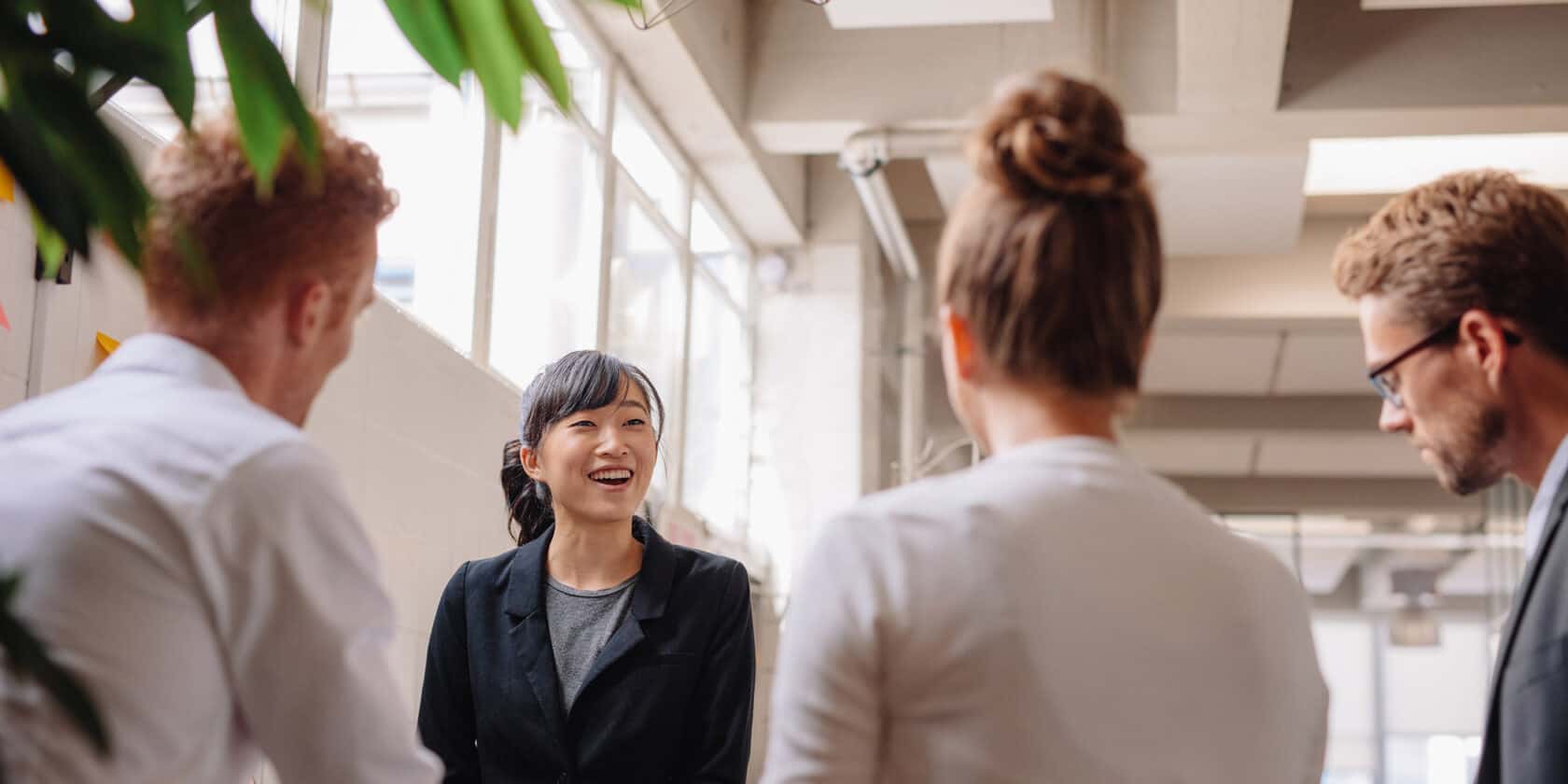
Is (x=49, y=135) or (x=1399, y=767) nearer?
(x=49, y=135)

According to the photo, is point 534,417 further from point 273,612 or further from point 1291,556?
point 1291,556

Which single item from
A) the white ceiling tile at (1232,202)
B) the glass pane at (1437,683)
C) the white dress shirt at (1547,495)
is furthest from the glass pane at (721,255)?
the glass pane at (1437,683)

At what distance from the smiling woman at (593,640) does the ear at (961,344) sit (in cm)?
132

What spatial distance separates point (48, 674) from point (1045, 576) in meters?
0.61

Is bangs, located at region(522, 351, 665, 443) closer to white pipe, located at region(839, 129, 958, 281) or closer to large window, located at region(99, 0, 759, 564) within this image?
large window, located at region(99, 0, 759, 564)

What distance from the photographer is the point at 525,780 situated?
2309mm

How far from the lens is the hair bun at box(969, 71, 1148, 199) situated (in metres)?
1.08

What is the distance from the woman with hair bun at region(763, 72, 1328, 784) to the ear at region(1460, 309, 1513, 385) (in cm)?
60

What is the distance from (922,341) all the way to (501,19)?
7954mm

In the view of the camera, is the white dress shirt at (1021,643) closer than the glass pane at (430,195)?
Yes

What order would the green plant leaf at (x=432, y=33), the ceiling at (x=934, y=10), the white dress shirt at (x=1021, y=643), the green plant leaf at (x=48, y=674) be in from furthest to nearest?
the ceiling at (x=934, y=10), the white dress shirt at (x=1021, y=643), the green plant leaf at (x=432, y=33), the green plant leaf at (x=48, y=674)

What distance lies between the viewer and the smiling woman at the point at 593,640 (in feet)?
7.61

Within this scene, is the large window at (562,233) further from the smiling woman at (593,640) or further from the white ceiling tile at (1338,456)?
the white ceiling tile at (1338,456)

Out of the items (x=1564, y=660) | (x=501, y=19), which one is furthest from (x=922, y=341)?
(x=501, y=19)
